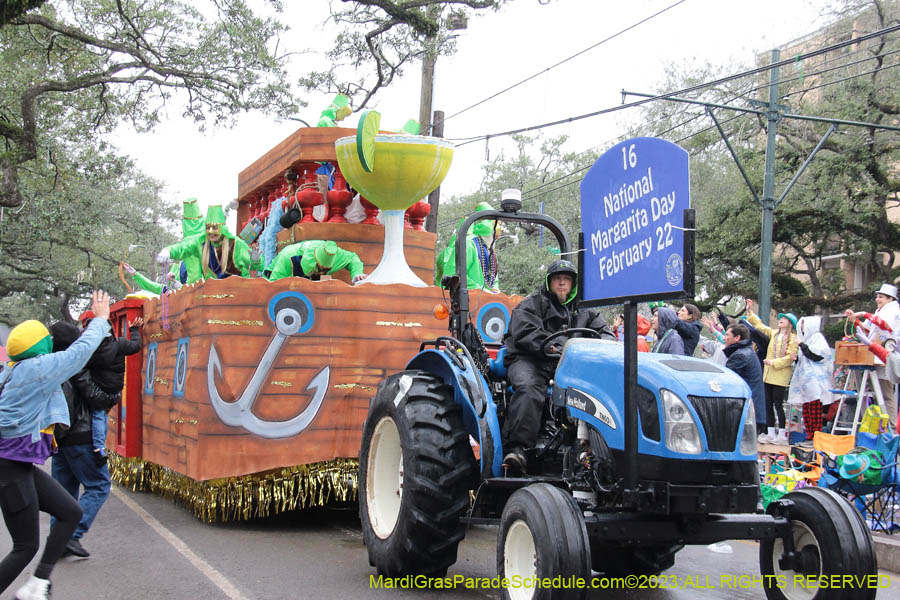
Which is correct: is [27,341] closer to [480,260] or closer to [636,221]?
[636,221]

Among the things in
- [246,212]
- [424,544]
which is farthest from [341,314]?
[246,212]

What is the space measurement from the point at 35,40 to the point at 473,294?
1126 cm

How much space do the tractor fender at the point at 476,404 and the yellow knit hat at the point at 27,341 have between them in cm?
→ 252

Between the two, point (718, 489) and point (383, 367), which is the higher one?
point (383, 367)

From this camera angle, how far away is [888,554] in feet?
22.1

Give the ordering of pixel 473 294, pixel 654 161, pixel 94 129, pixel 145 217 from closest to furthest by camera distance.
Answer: pixel 654 161, pixel 473 294, pixel 94 129, pixel 145 217

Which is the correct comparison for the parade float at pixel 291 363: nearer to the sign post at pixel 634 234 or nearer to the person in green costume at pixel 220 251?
the person in green costume at pixel 220 251

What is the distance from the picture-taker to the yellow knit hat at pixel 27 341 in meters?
4.90

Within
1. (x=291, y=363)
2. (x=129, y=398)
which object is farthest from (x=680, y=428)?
(x=129, y=398)

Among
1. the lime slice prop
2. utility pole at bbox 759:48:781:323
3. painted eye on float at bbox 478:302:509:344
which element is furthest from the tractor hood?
utility pole at bbox 759:48:781:323

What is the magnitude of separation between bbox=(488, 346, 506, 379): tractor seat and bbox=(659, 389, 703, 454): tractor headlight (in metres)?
1.70

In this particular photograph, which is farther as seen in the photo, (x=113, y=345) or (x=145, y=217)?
(x=145, y=217)

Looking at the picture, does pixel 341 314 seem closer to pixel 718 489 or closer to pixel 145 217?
pixel 718 489

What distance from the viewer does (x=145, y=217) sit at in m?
41.0
